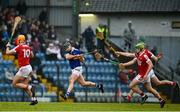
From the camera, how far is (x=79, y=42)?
1339 inches

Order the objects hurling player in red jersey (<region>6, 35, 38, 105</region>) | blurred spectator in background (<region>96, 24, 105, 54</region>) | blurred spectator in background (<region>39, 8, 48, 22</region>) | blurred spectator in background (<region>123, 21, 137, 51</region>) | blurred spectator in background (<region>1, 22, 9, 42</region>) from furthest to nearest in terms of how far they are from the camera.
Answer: blurred spectator in background (<region>39, 8, 48, 22</region>), blurred spectator in background (<region>123, 21, 137, 51</region>), blurred spectator in background (<region>96, 24, 105, 54</region>), blurred spectator in background (<region>1, 22, 9, 42</region>), hurling player in red jersey (<region>6, 35, 38, 105</region>)

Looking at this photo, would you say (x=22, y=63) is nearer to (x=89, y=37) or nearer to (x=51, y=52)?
(x=51, y=52)

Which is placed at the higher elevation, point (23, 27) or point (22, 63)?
point (23, 27)

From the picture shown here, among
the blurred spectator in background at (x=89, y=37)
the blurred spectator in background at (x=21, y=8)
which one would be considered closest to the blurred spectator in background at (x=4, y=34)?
the blurred spectator in background at (x=89, y=37)

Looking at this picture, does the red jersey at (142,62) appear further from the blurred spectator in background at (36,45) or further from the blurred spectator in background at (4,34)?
the blurred spectator in background at (36,45)

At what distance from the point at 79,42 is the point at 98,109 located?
11961 mm

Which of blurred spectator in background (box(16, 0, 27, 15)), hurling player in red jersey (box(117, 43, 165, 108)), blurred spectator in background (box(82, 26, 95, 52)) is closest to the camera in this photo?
hurling player in red jersey (box(117, 43, 165, 108))

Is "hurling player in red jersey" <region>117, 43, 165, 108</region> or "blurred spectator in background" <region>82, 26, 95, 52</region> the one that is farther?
"blurred spectator in background" <region>82, 26, 95, 52</region>

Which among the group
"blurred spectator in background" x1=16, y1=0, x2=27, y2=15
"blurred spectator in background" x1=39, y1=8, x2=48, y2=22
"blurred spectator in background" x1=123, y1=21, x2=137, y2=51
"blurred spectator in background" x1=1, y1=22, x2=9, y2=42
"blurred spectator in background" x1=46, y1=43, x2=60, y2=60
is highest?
"blurred spectator in background" x1=16, y1=0, x2=27, y2=15

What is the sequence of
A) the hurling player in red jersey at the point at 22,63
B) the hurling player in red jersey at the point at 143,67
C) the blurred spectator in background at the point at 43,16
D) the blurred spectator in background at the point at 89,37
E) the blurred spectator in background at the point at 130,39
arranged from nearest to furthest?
the hurling player in red jersey at the point at 22,63 < the hurling player in red jersey at the point at 143,67 < the blurred spectator in background at the point at 130,39 < the blurred spectator in background at the point at 89,37 < the blurred spectator in background at the point at 43,16

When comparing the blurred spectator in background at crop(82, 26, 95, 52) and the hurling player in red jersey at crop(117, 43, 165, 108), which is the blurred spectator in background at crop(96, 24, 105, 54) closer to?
the blurred spectator in background at crop(82, 26, 95, 52)

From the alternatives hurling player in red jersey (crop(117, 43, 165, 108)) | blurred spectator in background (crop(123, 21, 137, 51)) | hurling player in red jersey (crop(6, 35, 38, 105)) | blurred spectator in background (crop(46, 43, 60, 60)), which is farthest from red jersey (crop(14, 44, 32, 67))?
blurred spectator in background (crop(123, 21, 137, 51))

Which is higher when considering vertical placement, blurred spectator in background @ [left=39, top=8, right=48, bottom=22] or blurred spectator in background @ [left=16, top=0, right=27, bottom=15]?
blurred spectator in background @ [left=16, top=0, right=27, bottom=15]

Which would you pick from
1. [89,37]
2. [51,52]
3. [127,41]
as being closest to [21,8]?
[89,37]
